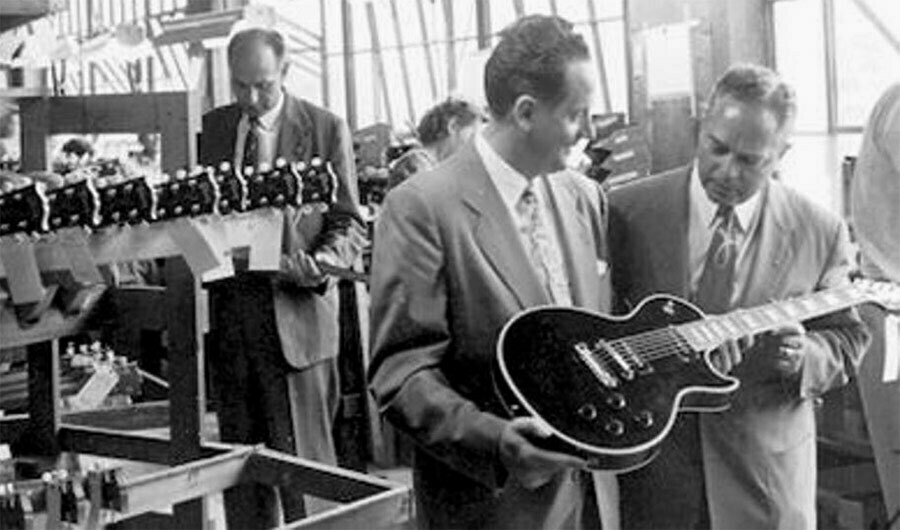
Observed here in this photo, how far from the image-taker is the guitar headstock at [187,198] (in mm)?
1576

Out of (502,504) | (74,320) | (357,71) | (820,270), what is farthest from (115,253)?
(357,71)

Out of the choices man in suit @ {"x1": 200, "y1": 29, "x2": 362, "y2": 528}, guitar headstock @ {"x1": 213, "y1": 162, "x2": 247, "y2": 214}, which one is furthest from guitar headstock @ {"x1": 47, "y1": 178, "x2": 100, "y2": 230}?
man in suit @ {"x1": 200, "y1": 29, "x2": 362, "y2": 528}

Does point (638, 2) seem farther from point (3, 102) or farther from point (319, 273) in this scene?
point (3, 102)

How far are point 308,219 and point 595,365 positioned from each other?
870 millimetres

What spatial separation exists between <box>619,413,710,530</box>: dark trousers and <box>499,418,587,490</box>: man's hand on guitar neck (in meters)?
0.22

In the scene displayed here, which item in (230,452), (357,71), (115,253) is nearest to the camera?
(115,253)

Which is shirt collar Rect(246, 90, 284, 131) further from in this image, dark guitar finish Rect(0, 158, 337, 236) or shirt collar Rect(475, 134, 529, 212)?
shirt collar Rect(475, 134, 529, 212)

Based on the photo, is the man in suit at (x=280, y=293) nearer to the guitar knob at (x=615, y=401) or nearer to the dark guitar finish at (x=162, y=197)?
the dark guitar finish at (x=162, y=197)

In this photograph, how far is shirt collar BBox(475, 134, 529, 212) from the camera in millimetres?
1217

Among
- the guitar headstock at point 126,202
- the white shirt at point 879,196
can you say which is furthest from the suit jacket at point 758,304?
the guitar headstock at point 126,202

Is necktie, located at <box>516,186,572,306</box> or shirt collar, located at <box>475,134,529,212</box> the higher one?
shirt collar, located at <box>475,134,529,212</box>

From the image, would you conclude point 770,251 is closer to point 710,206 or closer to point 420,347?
point 710,206

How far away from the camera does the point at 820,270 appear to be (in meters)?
1.33

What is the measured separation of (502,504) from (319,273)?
83 cm
